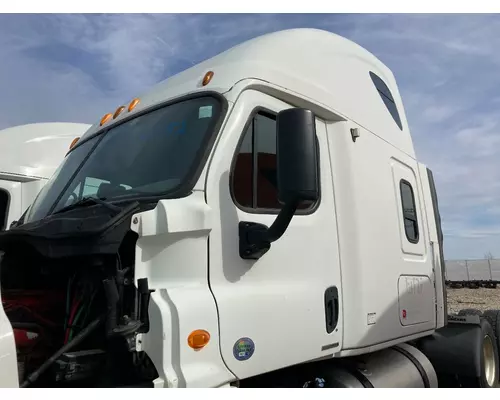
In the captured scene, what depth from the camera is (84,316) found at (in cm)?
278

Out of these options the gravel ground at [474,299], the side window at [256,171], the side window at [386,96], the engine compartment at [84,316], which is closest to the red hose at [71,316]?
the engine compartment at [84,316]

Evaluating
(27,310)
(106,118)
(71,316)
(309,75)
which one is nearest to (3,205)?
(106,118)

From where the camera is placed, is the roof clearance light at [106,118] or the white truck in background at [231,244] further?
the roof clearance light at [106,118]

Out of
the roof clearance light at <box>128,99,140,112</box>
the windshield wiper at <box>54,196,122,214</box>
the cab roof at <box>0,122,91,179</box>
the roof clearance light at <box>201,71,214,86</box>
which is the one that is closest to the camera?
the windshield wiper at <box>54,196,122,214</box>

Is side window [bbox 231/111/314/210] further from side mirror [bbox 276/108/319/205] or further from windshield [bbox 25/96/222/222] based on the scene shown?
side mirror [bbox 276/108/319/205]

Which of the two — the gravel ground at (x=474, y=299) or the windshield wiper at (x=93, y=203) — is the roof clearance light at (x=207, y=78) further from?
the gravel ground at (x=474, y=299)

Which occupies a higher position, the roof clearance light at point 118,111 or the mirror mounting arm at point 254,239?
the roof clearance light at point 118,111

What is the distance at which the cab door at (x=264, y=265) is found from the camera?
2717mm

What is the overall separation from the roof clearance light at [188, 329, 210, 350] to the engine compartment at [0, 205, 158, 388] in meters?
0.21

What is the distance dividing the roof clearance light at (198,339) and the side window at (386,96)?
9.85 feet

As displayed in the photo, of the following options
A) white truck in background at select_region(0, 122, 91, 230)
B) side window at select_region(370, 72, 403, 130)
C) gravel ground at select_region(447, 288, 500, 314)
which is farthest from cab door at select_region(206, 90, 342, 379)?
gravel ground at select_region(447, 288, 500, 314)

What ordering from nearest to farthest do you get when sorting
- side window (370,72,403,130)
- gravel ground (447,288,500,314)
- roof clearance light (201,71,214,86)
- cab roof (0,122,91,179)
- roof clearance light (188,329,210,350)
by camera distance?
1. roof clearance light (188,329,210,350)
2. roof clearance light (201,71,214,86)
3. side window (370,72,403,130)
4. cab roof (0,122,91,179)
5. gravel ground (447,288,500,314)

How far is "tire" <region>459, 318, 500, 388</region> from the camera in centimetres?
487

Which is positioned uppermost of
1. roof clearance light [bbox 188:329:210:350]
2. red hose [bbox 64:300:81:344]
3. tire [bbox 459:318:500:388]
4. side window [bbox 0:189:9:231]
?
side window [bbox 0:189:9:231]
